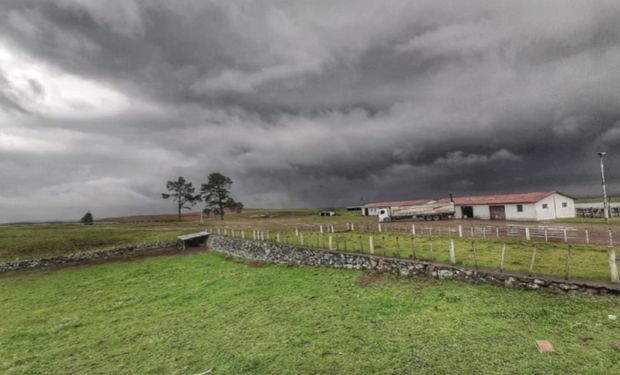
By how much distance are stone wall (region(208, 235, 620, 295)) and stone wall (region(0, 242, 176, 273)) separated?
16778 mm

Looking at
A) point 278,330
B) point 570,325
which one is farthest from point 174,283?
point 570,325

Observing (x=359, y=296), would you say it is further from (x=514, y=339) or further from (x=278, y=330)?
(x=514, y=339)

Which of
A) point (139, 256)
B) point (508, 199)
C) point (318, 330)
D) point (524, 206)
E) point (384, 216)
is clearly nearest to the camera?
point (318, 330)

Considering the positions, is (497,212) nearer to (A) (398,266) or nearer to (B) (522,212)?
(B) (522,212)

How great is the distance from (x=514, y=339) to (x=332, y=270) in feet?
49.9

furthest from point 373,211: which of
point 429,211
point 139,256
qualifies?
point 139,256

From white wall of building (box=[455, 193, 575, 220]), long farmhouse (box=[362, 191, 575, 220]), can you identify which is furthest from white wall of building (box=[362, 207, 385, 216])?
white wall of building (box=[455, 193, 575, 220])

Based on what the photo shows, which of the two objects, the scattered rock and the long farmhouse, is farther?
the long farmhouse

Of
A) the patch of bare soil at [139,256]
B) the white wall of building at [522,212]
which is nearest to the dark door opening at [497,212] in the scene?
the white wall of building at [522,212]

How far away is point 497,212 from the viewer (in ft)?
187

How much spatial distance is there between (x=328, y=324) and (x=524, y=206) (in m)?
52.8

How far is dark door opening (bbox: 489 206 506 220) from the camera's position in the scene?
56.0 metres

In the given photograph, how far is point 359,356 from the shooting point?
10.4 meters

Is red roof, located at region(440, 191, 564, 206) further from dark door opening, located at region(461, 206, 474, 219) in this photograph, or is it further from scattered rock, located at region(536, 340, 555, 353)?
scattered rock, located at region(536, 340, 555, 353)
